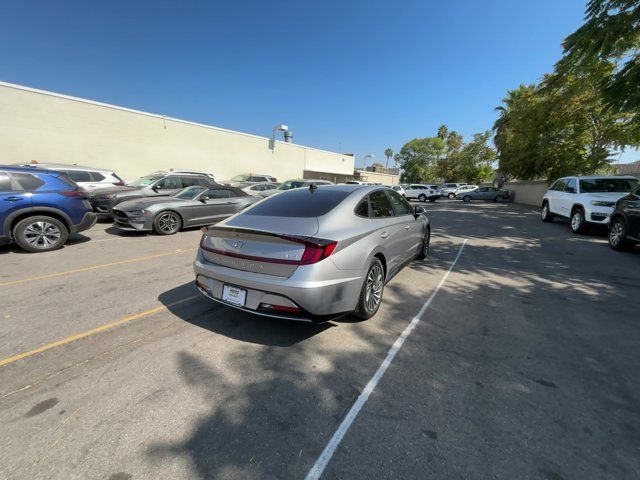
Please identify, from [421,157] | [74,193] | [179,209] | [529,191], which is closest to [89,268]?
[74,193]

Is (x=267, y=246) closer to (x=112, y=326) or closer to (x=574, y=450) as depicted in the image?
(x=112, y=326)

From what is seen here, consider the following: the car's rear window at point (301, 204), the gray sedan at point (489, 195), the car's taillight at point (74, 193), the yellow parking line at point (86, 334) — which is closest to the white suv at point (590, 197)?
the car's rear window at point (301, 204)

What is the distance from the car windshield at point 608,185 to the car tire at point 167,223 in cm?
1306

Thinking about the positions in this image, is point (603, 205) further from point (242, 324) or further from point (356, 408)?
point (242, 324)

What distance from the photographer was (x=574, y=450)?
200 centimetres

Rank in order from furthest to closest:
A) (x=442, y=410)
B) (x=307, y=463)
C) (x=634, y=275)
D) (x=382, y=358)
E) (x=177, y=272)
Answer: (x=634, y=275), (x=177, y=272), (x=382, y=358), (x=442, y=410), (x=307, y=463)

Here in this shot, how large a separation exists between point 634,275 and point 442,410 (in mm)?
6018

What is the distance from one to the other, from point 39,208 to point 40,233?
522 millimetres

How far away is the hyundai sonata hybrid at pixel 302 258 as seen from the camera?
2.89 metres

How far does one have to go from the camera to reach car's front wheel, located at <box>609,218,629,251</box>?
7352 millimetres

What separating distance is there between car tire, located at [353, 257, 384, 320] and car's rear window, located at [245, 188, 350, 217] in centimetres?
86

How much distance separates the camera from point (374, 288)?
147 inches

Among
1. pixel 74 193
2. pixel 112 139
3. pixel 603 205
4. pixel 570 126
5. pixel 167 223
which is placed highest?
pixel 570 126

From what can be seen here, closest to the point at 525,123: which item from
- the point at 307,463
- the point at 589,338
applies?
the point at 589,338
